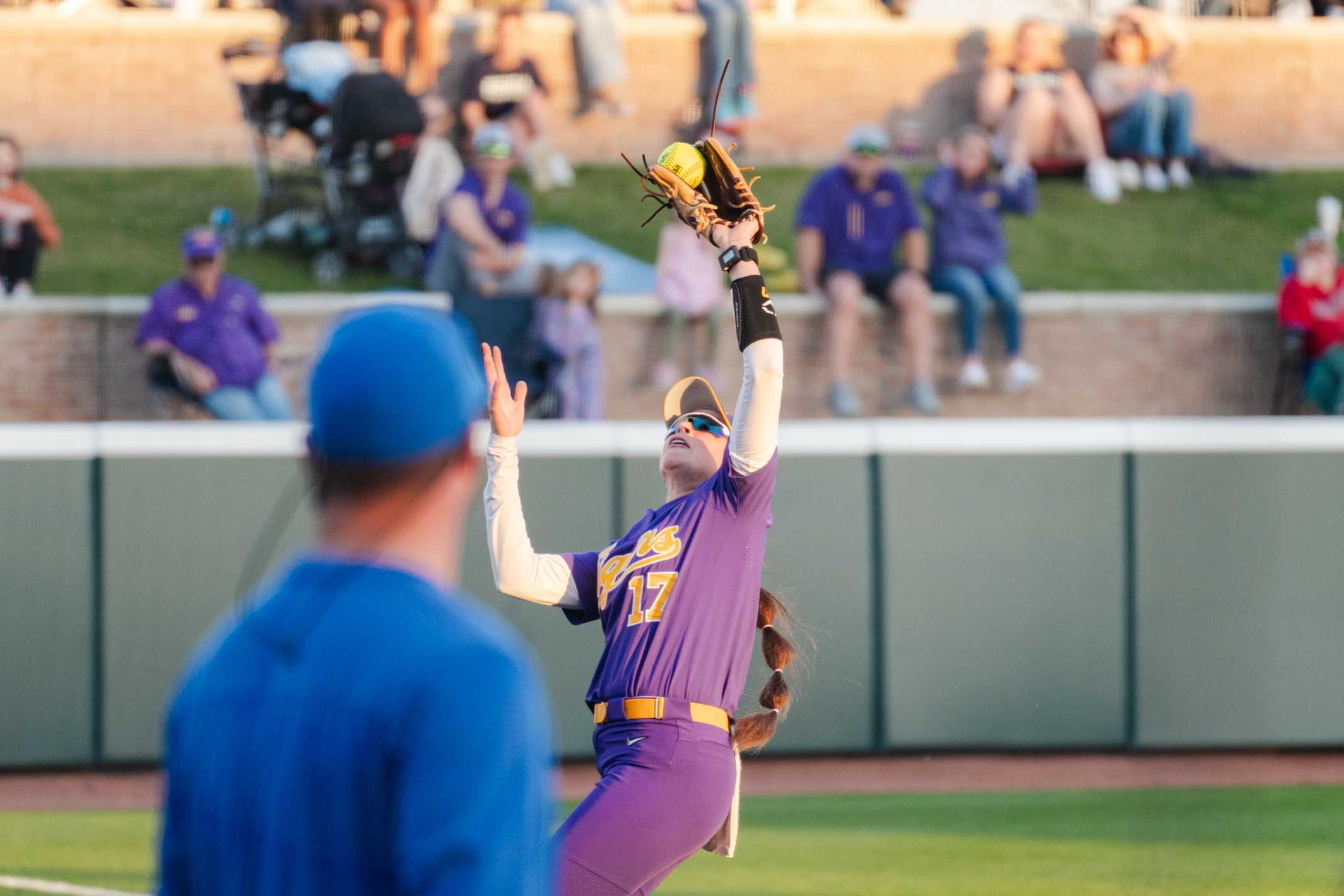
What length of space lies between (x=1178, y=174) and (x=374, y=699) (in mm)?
15832

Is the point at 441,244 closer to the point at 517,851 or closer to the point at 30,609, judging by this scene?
the point at 30,609

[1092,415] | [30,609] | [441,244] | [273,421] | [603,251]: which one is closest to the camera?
[30,609]

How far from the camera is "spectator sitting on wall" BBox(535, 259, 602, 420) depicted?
35.5 ft

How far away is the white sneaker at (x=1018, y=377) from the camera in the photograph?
1248 cm

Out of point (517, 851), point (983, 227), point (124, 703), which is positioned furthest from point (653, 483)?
point (517, 851)

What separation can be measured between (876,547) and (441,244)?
4070mm

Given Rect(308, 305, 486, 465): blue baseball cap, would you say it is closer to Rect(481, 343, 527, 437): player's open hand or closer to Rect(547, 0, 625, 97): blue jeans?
Rect(481, 343, 527, 437): player's open hand

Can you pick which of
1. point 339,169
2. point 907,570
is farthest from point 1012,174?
point 907,570

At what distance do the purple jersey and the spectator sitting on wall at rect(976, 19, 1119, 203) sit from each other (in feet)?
35.8

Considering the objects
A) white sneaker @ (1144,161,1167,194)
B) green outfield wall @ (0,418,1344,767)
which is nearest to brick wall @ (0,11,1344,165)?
white sneaker @ (1144,161,1167,194)

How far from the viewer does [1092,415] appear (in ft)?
43.1

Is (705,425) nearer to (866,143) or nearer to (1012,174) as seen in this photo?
(866,143)

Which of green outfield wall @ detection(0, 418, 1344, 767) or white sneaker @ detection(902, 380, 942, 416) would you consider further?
white sneaker @ detection(902, 380, 942, 416)

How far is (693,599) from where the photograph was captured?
379 centimetres
